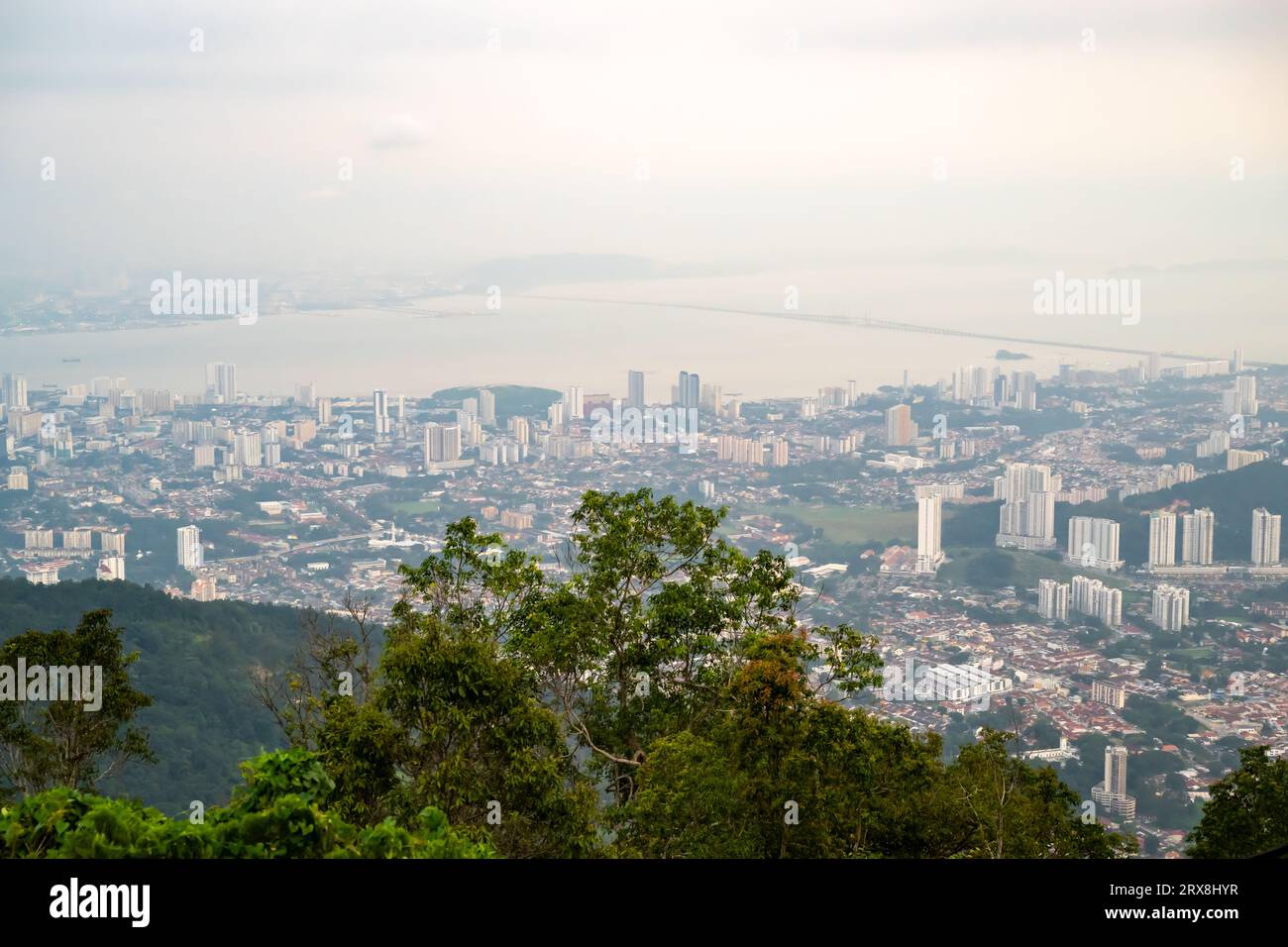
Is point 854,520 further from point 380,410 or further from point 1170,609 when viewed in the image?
point 380,410

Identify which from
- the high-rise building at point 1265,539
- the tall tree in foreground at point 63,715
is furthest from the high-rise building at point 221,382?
the high-rise building at point 1265,539

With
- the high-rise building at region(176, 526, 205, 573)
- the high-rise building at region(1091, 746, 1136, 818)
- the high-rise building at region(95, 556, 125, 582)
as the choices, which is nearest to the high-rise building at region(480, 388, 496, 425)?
the high-rise building at region(176, 526, 205, 573)

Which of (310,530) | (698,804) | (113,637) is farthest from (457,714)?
(310,530)

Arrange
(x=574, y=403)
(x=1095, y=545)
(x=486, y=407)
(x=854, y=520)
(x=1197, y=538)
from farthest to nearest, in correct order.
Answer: (x=574, y=403)
(x=486, y=407)
(x=854, y=520)
(x=1095, y=545)
(x=1197, y=538)

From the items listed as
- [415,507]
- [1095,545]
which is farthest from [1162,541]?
[415,507]

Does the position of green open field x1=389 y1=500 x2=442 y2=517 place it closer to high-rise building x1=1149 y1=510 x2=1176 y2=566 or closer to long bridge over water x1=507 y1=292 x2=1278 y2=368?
long bridge over water x1=507 y1=292 x2=1278 y2=368

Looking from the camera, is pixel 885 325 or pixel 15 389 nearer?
pixel 15 389

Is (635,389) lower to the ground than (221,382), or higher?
lower

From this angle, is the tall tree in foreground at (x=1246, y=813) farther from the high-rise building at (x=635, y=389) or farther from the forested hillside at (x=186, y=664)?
the high-rise building at (x=635, y=389)
